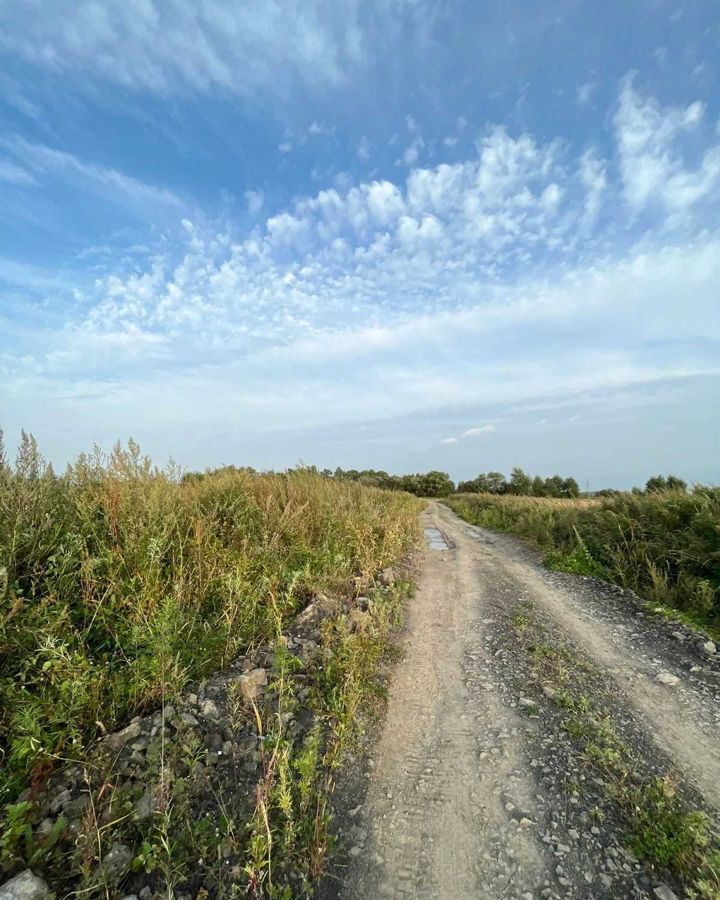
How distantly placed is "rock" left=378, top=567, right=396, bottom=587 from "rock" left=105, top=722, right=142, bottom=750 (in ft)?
17.8

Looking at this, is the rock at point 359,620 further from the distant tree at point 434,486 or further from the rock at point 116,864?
the distant tree at point 434,486

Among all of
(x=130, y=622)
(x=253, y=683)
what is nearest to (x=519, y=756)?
(x=253, y=683)

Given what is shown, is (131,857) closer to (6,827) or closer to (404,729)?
(6,827)

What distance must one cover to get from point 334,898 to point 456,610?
5318 millimetres

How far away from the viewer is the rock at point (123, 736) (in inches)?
123

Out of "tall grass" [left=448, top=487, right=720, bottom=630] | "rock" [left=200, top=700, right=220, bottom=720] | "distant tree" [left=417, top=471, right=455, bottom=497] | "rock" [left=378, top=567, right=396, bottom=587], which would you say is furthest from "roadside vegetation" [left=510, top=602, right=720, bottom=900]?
"distant tree" [left=417, top=471, right=455, bottom=497]

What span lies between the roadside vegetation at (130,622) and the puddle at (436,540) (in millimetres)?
7695

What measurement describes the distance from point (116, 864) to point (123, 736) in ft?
3.01

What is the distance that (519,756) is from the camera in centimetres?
356

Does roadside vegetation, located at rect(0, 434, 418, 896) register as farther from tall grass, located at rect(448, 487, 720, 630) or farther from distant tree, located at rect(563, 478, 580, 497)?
distant tree, located at rect(563, 478, 580, 497)

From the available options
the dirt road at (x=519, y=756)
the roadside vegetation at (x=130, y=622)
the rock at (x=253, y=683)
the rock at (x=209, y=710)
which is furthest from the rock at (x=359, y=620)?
the rock at (x=209, y=710)

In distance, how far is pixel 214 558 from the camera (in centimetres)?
532

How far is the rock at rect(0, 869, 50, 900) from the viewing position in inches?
81.0

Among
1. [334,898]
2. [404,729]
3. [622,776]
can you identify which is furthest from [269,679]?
[622,776]
